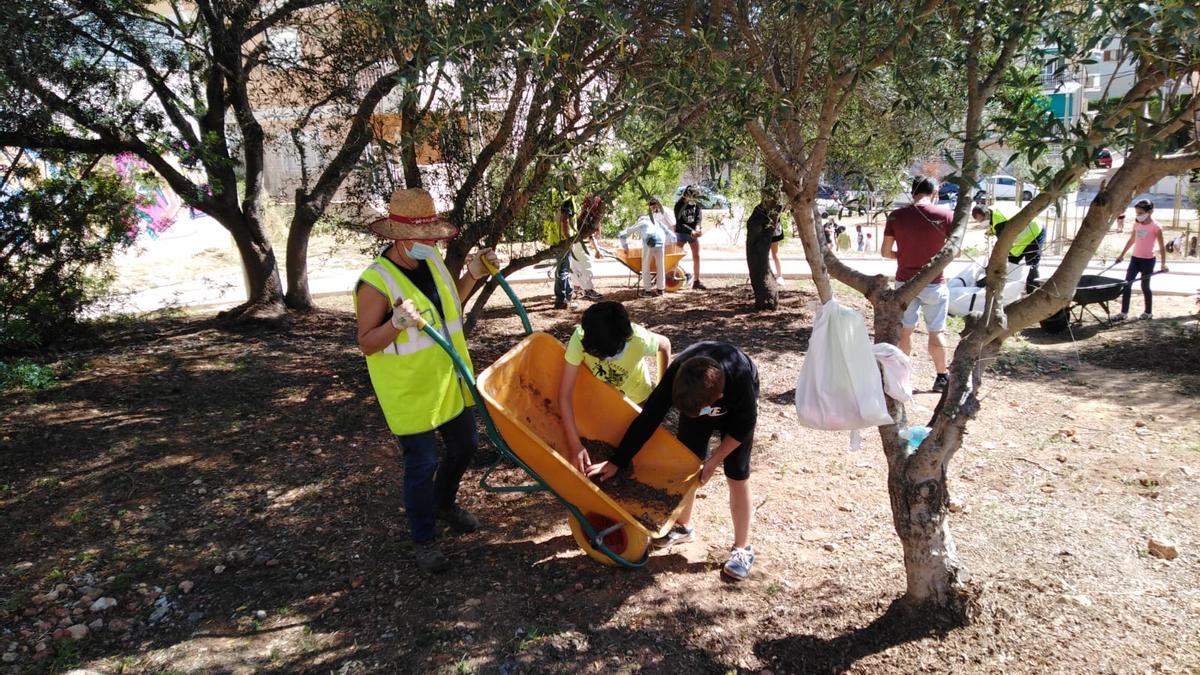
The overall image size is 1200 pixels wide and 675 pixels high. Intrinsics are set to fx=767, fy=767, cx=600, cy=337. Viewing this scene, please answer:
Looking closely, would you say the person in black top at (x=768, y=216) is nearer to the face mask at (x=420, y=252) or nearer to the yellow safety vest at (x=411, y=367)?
the face mask at (x=420, y=252)

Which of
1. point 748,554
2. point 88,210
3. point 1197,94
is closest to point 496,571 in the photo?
point 748,554

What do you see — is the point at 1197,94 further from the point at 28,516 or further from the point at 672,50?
the point at 28,516

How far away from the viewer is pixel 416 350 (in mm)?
3158

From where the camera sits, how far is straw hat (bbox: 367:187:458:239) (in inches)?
127

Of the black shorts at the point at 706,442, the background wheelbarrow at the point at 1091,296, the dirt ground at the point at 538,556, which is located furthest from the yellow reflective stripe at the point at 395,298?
the background wheelbarrow at the point at 1091,296

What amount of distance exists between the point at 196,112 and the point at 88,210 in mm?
1302

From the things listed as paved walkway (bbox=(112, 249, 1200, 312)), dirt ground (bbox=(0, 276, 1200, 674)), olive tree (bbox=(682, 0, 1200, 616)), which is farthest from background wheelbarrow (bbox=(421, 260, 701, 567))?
paved walkway (bbox=(112, 249, 1200, 312))

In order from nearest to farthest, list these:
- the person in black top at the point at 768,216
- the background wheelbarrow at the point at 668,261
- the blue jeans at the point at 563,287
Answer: the person in black top at the point at 768,216
the blue jeans at the point at 563,287
the background wheelbarrow at the point at 668,261

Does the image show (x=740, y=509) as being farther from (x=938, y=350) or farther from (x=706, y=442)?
(x=938, y=350)

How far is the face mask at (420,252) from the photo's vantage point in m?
3.26

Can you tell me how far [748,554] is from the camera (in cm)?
333

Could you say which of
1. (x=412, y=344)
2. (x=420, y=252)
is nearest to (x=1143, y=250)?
(x=420, y=252)

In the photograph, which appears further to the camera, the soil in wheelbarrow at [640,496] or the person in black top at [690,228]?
the person in black top at [690,228]

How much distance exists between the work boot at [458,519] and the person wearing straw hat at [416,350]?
1.03 feet
